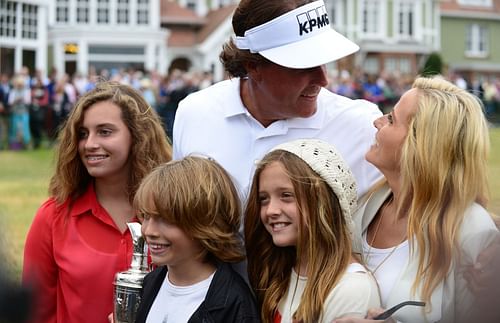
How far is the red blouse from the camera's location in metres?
3.23

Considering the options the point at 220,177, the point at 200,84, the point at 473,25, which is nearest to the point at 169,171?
the point at 220,177

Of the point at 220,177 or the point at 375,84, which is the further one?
the point at 375,84

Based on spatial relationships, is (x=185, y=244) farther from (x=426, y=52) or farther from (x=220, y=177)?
(x=426, y=52)

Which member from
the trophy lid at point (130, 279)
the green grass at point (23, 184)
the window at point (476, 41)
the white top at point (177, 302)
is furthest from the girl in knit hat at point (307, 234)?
the window at point (476, 41)

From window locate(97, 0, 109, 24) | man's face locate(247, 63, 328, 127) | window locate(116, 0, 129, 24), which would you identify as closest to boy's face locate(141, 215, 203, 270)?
man's face locate(247, 63, 328, 127)

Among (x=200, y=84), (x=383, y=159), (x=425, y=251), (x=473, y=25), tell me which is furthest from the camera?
(x=473, y=25)

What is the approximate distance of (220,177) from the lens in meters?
2.96

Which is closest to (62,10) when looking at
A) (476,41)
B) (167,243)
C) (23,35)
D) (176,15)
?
(23,35)

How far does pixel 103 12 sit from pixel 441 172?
4366cm

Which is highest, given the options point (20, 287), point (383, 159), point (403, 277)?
point (383, 159)

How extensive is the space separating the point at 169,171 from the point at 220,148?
0.40m

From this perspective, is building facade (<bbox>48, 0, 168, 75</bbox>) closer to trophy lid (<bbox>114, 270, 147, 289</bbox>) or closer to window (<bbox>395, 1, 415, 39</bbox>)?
window (<bbox>395, 1, 415, 39</bbox>)

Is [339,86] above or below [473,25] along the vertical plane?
below

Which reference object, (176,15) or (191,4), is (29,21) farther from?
(191,4)
